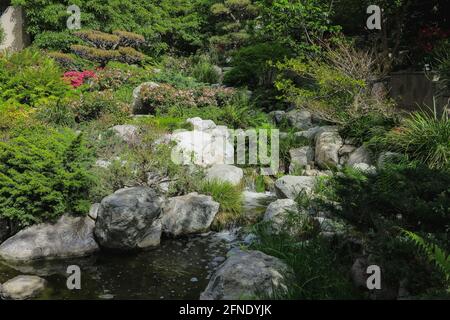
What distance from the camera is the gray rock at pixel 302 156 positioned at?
9.68 meters

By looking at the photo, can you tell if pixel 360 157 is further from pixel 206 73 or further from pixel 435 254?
pixel 206 73

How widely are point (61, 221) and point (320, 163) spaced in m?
5.53

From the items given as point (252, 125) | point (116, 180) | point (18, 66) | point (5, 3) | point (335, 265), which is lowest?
point (335, 265)

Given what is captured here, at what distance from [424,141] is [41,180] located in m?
6.49

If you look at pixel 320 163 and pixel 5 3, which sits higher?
pixel 5 3

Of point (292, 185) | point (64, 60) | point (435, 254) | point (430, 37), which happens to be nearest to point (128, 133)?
point (292, 185)

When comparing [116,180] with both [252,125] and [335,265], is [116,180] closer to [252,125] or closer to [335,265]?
[335,265]

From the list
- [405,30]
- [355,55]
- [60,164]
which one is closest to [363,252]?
[60,164]

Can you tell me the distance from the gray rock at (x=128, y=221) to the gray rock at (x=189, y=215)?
31 centimetres

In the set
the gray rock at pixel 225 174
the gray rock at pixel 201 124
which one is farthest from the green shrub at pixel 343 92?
the gray rock at pixel 225 174

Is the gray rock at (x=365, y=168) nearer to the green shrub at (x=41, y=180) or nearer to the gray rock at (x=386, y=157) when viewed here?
the gray rock at (x=386, y=157)

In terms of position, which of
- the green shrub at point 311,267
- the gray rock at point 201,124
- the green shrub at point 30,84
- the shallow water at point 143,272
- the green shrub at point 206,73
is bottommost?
the shallow water at point 143,272

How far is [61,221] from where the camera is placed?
21.8ft

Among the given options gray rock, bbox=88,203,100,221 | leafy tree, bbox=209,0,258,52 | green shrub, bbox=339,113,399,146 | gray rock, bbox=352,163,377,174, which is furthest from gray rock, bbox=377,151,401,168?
leafy tree, bbox=209,0,258,52
